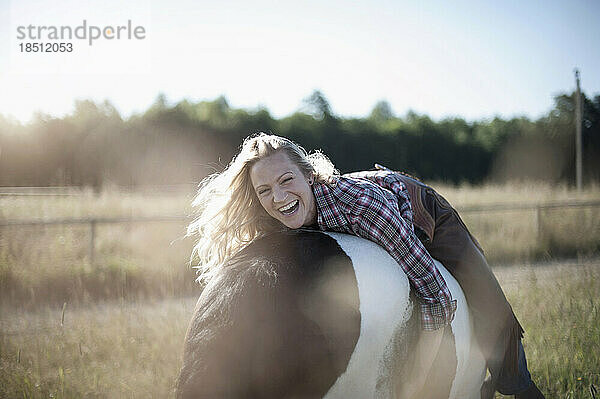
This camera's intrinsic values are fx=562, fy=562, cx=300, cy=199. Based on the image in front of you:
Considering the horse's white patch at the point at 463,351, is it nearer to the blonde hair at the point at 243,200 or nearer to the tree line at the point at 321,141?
the blonde hair at the point at 243,200

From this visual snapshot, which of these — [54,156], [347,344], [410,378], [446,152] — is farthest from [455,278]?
[446,152]

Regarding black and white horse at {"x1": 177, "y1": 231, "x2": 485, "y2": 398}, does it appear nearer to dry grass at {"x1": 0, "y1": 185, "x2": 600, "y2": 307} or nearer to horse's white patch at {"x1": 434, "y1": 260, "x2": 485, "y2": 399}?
horse's white patch at {"x1": 434, "y1": 260, "x2": 485, "y2": 399}

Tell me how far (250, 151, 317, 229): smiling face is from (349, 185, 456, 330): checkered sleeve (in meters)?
0.20

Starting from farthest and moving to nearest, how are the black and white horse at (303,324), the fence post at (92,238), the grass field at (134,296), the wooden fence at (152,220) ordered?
A: 1. the fence post at (92,238)
2. the wooden fence at (152,220)
3. the grass field at (134,296)
4. the black and white horse at (303,324)

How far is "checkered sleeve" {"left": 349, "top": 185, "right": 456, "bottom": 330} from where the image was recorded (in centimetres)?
221

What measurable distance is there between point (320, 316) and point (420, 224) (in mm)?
1077

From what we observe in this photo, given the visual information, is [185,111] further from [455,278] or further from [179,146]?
[455,278]

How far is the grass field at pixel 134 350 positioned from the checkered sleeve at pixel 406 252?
1645 millimetres

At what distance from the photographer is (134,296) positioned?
6102 millimetres

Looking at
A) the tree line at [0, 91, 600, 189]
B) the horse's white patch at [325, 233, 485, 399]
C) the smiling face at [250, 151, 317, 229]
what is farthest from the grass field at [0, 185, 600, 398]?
the tree line at [0, 91, 600, 189]

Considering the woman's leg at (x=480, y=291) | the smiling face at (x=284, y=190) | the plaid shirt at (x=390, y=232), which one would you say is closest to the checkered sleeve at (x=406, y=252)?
the plaid shirt at (x=390, y=232)

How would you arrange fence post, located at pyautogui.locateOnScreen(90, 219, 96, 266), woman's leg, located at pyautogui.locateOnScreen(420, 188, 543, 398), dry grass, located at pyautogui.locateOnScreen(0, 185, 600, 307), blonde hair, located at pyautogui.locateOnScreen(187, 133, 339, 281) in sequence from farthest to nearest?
fence post, located at pyautogui.locateOnScreen(90, 219, 96, 266), dry grass, located at pyautogui.locateOnScreen(0, 185, 600, 307), woman's leg, located at pyautogui.locateOnScreen(420, 188, 543, 398), blonde hair, located at pyautogui.locateOnScreen(187, 133, 339, 281)

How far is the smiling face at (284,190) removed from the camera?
230 cm

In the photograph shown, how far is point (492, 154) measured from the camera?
77.2ft
